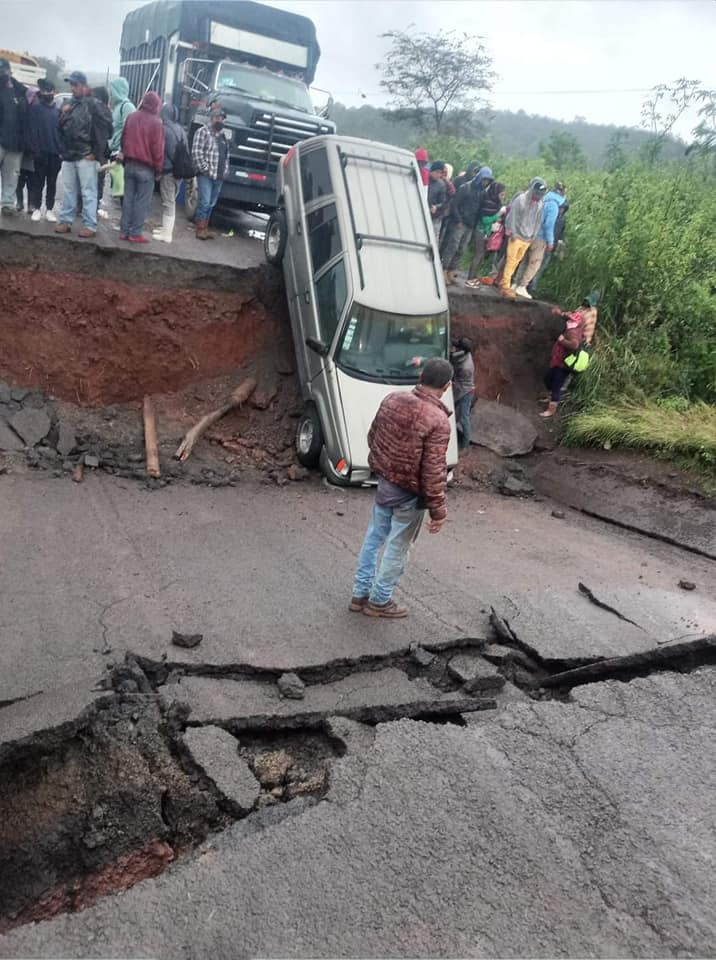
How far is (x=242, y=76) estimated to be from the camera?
41.5 feet

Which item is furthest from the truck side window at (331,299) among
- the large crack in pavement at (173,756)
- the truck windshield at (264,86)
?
the truck windshield at (264,86)

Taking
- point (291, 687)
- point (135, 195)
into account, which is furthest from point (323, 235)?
point (291, 687)

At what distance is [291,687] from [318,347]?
499cm

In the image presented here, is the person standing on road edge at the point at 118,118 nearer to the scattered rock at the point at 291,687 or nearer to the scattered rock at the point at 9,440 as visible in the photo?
the scattered rock at the point at 9,440

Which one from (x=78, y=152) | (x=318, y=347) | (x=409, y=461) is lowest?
(x=318, y=347)

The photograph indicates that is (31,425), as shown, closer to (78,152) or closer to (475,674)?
(78,152)

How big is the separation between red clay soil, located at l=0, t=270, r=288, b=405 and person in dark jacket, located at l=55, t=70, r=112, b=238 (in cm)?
83

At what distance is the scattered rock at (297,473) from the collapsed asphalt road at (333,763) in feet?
7.90

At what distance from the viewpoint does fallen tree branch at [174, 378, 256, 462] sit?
337 inches

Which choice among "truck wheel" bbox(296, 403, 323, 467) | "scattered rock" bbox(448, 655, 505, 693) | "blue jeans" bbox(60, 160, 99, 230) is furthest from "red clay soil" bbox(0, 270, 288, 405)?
"scattered rock" bbox(448, 655, 505, 693)

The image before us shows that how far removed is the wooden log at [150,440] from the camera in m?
8.00

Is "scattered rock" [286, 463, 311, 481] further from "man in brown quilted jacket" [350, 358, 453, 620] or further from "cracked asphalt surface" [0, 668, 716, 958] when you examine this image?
"cracked asphalt surface" [0, 668, 716, 958]

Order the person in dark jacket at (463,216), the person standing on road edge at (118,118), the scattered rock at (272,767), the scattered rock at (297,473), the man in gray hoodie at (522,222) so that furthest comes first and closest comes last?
1. the person in dark jacket at (463,216)
2. the man in gray hoodie at (522,222)
3. the person standing on road edge at (118,118)
4. the scattered rock at (297,473)
5. the scattered rock at (272,767)

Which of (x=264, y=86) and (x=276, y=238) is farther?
(x=264, y=86)
